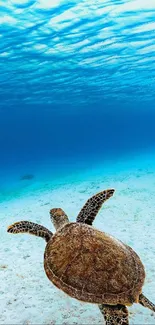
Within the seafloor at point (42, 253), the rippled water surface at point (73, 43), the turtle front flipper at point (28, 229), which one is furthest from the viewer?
the rippled water surface at point (73, 43)

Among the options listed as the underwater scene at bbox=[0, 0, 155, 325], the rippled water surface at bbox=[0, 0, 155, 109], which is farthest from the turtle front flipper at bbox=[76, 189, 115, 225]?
the rippled water surface at bbox=[0, 0, 155, 109]

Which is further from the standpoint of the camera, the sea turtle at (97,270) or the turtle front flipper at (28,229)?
the turtle front flipper at (28,229)

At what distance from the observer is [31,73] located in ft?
78.1

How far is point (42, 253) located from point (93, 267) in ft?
13.6

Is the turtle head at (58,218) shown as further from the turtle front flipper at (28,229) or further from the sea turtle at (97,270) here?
the sea turtle at (97,270)

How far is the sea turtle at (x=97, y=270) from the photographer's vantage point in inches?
131

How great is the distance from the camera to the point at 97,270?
339cm

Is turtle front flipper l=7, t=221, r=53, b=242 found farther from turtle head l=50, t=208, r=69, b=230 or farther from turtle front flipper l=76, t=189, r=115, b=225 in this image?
turtle front flipper l=76, t=189, r=115, b=225

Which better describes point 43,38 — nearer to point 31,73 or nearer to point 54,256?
point 31,73

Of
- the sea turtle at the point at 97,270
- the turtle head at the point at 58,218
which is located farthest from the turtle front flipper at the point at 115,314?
the turtle head at the point at 58,218

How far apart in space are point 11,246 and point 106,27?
13.1 meters

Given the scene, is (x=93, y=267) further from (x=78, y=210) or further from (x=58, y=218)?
(x=78, y=210)

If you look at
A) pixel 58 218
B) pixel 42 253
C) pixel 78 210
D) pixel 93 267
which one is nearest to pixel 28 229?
pixel 58 218

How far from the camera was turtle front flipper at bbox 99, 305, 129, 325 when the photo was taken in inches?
129
